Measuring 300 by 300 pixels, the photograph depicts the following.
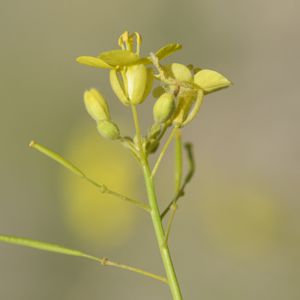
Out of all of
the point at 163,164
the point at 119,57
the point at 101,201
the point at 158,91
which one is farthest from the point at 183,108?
the point at 163,164

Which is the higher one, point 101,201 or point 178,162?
point 178,162

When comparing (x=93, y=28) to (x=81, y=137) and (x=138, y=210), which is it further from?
(x=138, y=210)

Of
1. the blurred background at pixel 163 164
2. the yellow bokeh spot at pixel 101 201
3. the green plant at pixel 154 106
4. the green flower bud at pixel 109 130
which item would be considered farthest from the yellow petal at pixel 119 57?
the yellow bokeh spot at pixel 101 201

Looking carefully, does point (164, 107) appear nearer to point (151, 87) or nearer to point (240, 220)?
point (151, 87)

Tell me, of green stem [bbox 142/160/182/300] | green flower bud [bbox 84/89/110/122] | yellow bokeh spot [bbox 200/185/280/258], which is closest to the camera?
green stem [bbox 142/160/182/300]

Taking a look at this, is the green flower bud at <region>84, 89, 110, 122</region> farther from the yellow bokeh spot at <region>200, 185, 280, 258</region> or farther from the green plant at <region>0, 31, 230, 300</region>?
the yellow bokeh spot at <region>200, 185, 280, 258</region>

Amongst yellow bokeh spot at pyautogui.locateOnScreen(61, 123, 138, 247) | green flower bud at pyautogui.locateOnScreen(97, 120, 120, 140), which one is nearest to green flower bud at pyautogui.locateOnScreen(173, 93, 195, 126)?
green flower bud at pyautogui.locateOnScreen(97, 120, 120, 140)

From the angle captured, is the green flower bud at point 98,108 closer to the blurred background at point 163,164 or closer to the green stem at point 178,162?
the green stem at point 178,162
